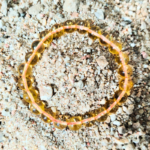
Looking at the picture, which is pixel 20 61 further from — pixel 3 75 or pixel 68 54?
pixel 68 54

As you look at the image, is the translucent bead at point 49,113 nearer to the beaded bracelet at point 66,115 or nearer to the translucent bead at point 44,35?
the beaded bracelet at point 66,115

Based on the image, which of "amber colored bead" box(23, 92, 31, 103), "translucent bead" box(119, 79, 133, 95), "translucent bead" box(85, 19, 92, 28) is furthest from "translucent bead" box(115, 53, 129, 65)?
"amber colored bead" box(23, 92, 31, 103)

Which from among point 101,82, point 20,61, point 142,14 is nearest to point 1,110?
point 20,61

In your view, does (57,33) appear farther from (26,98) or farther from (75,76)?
(26,98)

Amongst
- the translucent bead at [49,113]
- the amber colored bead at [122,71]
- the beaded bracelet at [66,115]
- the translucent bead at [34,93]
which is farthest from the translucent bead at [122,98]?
the translucent bead at [34,93]

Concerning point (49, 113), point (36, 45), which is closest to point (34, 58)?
point (36, 45)

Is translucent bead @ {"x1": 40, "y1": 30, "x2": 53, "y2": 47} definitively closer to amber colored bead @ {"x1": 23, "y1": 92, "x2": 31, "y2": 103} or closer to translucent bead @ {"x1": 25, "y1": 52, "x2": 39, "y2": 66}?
translucent bead @ {"x1": 25, "y1": 52, "x2": 39, "y2": 66}
